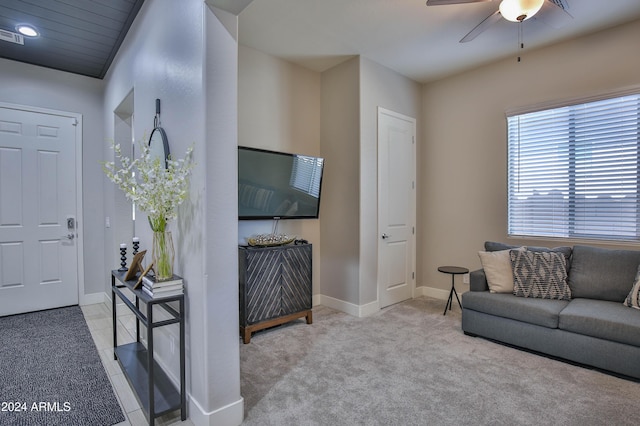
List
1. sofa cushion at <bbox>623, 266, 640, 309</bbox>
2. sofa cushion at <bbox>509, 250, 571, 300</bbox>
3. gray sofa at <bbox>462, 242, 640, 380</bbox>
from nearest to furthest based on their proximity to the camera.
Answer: gray sofa at <bbox>462, 242, 640, 380</bbox>
sofa cushion at <bbox>623, 266, 640, 309</bbox>
sofa cushion at <bbox>509, 250, 571, 300</bbox>

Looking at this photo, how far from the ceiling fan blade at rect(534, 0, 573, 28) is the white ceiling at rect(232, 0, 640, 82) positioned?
12.8 inches

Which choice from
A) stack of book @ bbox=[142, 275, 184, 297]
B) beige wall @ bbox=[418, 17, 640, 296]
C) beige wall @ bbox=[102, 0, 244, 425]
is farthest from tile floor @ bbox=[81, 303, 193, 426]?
beige wall @ bbox=[418, 17, 640, 296]

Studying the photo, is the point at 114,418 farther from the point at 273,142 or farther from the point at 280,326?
the point at 273,142

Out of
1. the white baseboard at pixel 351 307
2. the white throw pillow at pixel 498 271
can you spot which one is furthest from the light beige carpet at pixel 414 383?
the white throw pillow at pixel 498 271

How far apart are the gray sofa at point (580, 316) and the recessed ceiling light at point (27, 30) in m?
4.76

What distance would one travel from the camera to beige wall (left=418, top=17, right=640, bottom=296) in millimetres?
3209

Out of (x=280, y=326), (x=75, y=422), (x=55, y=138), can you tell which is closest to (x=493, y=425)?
(x=280, y=326)

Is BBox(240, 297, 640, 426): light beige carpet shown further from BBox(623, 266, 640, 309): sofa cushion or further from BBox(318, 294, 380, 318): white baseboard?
BBox(623, 266, 640, 309): sofa cushion

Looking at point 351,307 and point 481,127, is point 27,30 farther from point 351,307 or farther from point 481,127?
point 481,127

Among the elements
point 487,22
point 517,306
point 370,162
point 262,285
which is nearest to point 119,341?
point 262,285

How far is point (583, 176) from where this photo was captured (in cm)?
333

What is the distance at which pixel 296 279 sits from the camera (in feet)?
11.3

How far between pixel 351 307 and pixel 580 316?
2.07m

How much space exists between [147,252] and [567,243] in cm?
398
